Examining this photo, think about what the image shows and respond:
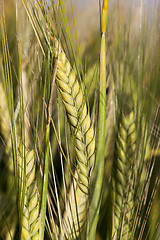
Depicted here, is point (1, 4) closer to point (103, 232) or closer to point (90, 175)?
point (90, 175)

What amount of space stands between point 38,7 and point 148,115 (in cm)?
31

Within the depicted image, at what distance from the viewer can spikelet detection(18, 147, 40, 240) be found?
417 millimetres

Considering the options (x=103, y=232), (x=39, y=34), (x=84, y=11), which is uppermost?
(x=84, y=11)

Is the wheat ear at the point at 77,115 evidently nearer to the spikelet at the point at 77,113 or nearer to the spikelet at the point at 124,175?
the spikelet at the point at 77,113

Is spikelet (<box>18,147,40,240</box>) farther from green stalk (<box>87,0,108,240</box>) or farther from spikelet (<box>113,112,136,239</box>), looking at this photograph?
spikelet (<box>113,112,136,239</box>)

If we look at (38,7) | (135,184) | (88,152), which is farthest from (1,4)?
(135,184)

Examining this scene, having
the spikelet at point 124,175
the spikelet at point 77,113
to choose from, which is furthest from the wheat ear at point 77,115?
the spikelet at point 124,175

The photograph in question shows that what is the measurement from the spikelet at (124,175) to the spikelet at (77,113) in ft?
0.35

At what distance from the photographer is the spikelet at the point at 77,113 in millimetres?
431

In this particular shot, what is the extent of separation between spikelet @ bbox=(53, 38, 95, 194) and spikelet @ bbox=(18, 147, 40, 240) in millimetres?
77

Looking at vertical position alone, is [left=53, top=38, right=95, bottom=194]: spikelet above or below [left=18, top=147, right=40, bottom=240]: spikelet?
above

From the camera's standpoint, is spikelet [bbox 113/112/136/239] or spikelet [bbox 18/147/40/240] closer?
spikelet [bbox 18/147/40/240]

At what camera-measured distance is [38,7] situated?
0.47 meters

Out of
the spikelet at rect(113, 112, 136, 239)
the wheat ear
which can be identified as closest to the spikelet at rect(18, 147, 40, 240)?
the wheat ear
